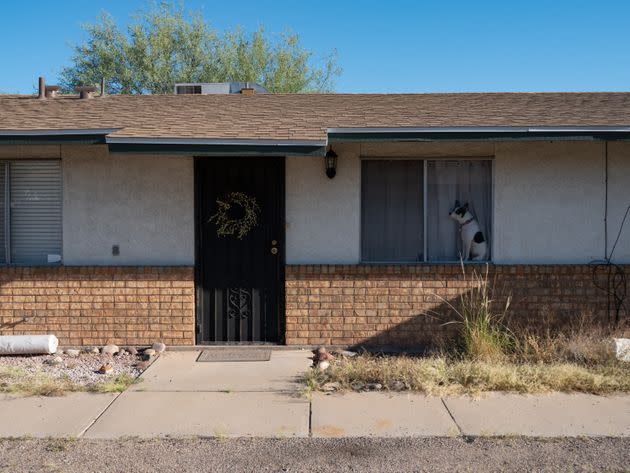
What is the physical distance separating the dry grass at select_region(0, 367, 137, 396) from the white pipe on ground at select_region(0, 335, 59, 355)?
91cm

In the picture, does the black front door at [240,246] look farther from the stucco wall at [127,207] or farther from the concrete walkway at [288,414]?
the concrete walkway at [288,414]

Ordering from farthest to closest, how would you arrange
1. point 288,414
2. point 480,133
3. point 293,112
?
point 293,112, point 480,133, point 288,414

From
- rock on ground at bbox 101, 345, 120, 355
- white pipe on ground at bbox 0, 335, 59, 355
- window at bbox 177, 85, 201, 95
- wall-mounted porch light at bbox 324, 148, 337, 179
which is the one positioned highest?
window at bbox 177, 85, 201, 95

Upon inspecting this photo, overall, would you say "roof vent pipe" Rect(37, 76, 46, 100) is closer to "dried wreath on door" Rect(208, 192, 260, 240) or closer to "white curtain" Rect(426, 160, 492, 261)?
"dried wreath on door" Rect(208, 192, 260, 240)

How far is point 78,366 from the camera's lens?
833cm

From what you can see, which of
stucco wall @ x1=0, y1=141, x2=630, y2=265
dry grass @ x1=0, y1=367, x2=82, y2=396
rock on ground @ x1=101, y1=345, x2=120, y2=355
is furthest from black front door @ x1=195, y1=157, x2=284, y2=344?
dry grass @ x1=0, y1=367, x2=82, y2=396

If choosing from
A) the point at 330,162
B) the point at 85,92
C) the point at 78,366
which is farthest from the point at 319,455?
the point at 85,92

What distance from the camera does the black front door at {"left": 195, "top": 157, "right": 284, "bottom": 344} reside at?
9.12 m

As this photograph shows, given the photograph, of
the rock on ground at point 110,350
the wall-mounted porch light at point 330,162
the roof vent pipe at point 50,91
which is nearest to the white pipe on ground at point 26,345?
the rock on ground at point 110,350

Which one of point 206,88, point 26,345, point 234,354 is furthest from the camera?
point 206,88

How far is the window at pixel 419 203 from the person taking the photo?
9.24 metres

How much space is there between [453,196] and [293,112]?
2381mm

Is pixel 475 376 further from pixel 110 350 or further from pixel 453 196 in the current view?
pixel 110 350

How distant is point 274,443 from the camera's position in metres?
5.85
